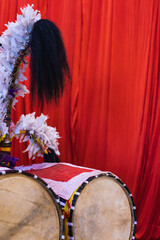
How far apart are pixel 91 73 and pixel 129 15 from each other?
495 mm

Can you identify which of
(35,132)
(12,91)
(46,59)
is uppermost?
(46,59)

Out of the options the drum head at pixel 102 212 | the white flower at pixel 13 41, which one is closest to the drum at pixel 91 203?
the drum head at pixel 102 212

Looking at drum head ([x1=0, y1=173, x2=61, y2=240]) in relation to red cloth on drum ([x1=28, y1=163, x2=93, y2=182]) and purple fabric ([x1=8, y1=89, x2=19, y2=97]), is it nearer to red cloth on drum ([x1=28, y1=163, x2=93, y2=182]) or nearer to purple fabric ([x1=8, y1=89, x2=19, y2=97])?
red cloth on drum ([x1=28, y1=163, x2=93, y2=182])

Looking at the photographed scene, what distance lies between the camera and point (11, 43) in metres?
1.25

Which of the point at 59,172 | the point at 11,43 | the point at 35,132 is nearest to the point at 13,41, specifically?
the point at 11,43

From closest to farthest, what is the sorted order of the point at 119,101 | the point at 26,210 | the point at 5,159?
the point at 26,210, the point at 5,159, the point at 119,101

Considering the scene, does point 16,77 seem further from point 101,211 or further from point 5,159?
point 101,211

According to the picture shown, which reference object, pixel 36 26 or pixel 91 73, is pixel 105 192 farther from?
pixel 91 73

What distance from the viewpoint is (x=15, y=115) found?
192cm

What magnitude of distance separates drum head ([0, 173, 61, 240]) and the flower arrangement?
1.05ft

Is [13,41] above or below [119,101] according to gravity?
above

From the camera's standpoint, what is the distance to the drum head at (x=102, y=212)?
1.19m

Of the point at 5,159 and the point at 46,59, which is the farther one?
the point at 5,159

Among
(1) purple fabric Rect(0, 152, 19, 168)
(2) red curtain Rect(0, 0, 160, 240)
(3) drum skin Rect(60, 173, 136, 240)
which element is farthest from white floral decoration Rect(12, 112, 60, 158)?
(2) red curtain Rect(0, 0, 160, 240)
